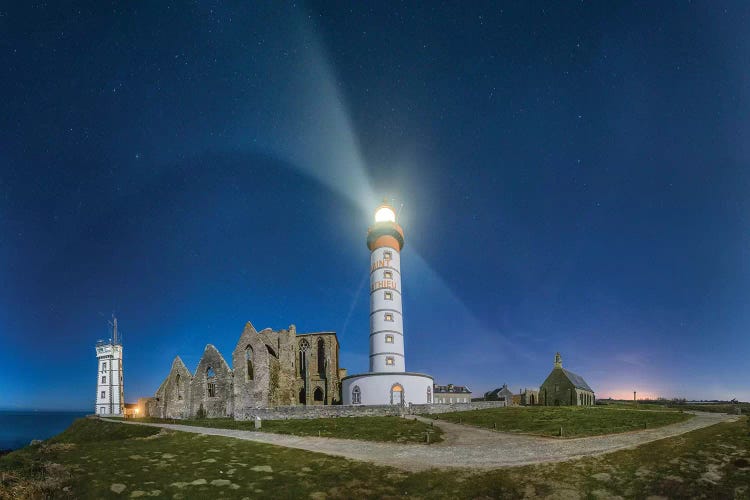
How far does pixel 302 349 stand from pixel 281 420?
25339 mm

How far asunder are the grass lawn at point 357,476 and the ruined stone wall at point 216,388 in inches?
1244

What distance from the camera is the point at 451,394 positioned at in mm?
97062

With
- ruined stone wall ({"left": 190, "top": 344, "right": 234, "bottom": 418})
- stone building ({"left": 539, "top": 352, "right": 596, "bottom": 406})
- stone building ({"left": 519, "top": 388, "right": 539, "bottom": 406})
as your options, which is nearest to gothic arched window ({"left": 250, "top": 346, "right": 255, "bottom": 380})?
ruined stone wall ({"left": 190, "top": 344, "right": 234, "bottom": 418})

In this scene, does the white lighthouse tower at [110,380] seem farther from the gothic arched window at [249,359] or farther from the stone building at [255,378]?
the gothic arched window at [249,359]

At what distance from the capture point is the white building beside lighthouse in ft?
156

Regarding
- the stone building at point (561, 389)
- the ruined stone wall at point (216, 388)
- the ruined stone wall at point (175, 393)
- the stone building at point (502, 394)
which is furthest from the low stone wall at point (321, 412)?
the stone building at point (502, 394)

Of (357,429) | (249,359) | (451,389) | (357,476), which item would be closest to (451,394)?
(451,389)

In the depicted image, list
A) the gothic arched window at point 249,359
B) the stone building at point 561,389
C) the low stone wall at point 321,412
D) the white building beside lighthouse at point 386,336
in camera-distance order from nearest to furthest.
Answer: the low stone wall at point 321,412
the white building beside lighthouse at point 386,336
the gothic arched window at point 249,359
the stone building at point 561,389

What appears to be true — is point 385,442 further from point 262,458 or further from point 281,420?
point 281,420

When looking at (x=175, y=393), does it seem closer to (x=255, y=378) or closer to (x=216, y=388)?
(x=216, y=388)

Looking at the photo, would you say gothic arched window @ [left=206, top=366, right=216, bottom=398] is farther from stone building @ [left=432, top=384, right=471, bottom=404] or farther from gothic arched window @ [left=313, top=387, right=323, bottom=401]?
stone building @ [left=432, top=384, right=471, bottom=404]

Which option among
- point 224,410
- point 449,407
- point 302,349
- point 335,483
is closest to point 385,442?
point 335,483

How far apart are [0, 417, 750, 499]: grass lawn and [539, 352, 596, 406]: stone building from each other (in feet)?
169

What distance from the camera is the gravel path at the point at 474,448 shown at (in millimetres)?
16734
